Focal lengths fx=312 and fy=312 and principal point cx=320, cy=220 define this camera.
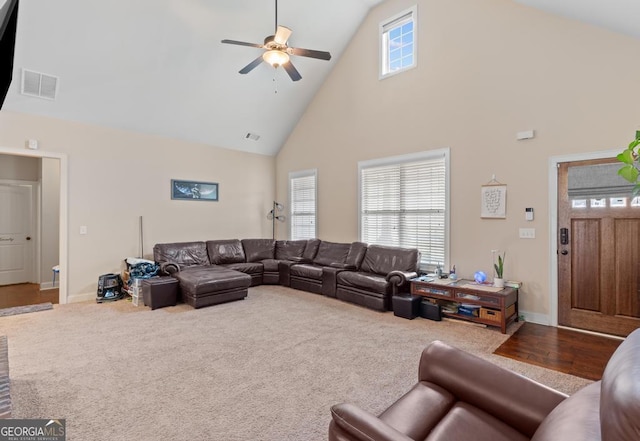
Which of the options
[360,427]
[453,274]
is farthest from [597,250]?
[360,427]

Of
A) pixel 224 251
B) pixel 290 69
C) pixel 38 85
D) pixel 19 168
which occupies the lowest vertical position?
pixel 224 251

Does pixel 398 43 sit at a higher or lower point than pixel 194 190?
higher

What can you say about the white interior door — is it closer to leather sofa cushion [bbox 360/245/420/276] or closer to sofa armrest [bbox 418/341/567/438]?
leather sofa cushion [bbox 360/245/420/276]

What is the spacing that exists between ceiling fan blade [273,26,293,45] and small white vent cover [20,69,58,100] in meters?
3.43

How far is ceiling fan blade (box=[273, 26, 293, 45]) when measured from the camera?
12.1ft

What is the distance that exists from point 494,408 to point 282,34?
4075 mm

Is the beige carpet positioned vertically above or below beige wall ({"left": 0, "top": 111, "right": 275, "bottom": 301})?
below

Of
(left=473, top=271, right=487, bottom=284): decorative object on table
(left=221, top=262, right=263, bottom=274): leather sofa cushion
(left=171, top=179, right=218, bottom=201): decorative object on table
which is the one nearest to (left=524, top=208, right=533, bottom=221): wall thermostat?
(left=473, top=271, right=487, bottom=284): decorative object on table

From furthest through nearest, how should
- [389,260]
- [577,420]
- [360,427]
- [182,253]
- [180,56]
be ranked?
[182,253] → [389,260] → [180,56] → [360,427] → [577,420]

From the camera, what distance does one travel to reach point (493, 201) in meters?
4.49

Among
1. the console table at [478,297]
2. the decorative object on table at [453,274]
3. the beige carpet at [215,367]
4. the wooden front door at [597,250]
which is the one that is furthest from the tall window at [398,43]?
the beige carpet at [215,367]

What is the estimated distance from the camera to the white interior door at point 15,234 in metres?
6.54

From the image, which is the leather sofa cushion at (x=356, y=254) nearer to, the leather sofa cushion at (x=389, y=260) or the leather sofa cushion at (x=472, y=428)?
the leather sofa cushion at (x=389, y=260)

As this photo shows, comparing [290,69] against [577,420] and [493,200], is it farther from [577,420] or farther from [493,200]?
[577,420]
